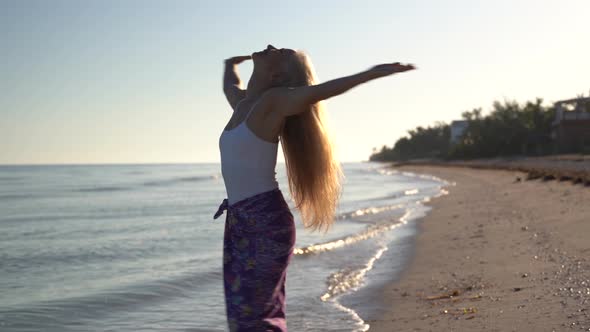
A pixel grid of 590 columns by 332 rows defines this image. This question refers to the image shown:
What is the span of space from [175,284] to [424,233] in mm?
5896

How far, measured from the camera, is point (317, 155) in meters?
3.19

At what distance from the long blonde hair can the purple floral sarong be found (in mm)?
170

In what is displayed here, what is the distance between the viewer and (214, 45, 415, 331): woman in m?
3.09

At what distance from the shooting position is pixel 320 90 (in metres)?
2.92

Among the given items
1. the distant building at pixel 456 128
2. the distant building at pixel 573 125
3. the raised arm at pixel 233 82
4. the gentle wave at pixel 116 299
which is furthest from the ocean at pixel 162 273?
the distant building at pixel 456 128

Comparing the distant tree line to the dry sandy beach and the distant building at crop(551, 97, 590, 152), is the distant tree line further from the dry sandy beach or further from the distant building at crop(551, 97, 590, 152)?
the dry sandy beach

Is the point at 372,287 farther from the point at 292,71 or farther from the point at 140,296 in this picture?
the point at 292,71

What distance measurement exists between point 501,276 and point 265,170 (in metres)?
4.84

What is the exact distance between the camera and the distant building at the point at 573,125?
43.9 m

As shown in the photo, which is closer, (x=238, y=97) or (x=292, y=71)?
(x=292, y=71)

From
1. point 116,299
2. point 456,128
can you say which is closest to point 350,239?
point 116,299

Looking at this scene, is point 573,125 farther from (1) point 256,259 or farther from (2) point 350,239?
(1) point 256,259

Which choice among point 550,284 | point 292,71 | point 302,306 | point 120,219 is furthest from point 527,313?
point 120,219

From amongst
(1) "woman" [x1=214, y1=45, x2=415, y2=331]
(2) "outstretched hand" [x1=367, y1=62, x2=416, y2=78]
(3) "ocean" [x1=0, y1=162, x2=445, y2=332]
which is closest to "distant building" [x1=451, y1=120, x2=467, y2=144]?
(3) "ocean" [x1=0, y1=162, x2=445, y2=332]
